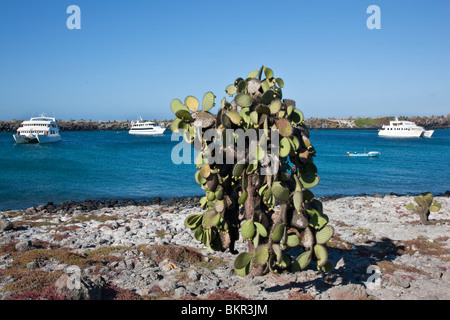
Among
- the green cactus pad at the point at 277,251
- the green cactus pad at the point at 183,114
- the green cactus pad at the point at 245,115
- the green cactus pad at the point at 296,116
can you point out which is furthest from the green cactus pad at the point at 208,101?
the green cactus pad at the point at 277,251

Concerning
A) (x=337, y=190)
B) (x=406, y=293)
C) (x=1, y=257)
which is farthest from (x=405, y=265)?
(x=337, y=190)

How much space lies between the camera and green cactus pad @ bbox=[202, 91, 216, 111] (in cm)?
659

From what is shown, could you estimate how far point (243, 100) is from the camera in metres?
6.35

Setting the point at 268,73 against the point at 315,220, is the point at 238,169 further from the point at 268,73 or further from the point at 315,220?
the point at 268,73

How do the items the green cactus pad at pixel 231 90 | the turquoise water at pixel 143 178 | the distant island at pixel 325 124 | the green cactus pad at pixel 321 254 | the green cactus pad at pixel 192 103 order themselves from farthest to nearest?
the distant island at pixel 325 124 → the turquoise water at pixel 143 178 → the green cactus pad at pixel 231 90 → the green cactus pad at pixel 192 103 → the green cactus pad at pixel 321 254

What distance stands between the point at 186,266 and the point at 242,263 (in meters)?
2.69

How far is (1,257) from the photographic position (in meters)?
9.01

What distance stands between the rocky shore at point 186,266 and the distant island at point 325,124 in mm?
121920

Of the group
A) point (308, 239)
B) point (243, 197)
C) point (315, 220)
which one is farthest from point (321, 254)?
point (243, 197)

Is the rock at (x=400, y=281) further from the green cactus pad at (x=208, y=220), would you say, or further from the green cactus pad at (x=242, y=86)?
the green cactus pad at (x=242, y=86)

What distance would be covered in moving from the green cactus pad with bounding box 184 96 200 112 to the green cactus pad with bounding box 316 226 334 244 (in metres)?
3.42

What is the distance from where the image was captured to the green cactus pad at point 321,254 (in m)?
6.46

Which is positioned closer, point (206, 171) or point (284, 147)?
point (284, 147)

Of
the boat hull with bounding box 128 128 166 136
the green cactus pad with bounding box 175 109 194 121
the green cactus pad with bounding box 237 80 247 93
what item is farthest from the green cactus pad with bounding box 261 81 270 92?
the boat hull with bounding box 128 128 166 136
